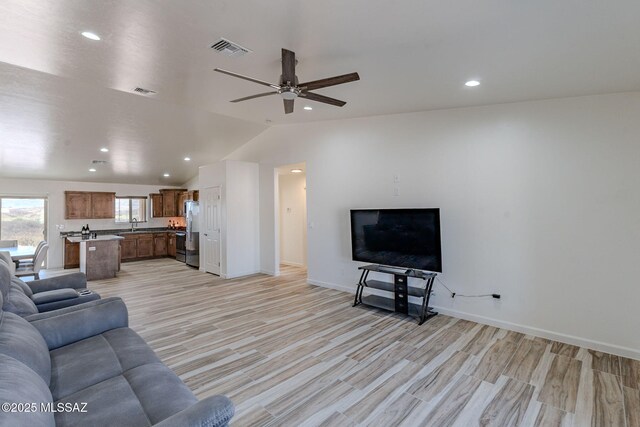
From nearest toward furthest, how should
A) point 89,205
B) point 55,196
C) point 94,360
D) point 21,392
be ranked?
point 21,392 → point 94,360 → point 55,196 → point 89,205

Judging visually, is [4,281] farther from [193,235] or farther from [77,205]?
[77,205]

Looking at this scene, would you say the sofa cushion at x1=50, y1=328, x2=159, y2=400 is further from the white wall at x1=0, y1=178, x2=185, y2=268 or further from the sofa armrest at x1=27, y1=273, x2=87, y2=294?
the white wall at x1=0, y1=178, x2=185, y2=268

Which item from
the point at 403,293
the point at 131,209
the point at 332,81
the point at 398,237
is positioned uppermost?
the point at 332,81

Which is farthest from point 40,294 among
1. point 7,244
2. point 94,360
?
point 7,244

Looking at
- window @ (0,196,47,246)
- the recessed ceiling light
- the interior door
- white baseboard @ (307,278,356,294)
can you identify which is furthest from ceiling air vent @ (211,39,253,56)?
window @ (0,196,47,246)

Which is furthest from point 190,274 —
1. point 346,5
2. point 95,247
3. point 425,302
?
point 346,5

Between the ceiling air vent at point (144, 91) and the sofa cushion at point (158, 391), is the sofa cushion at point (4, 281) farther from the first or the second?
the ceiling air vent at point (144, 91)

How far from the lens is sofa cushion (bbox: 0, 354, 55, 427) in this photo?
102cm

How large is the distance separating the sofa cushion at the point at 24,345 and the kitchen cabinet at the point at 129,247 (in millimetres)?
A: 8067

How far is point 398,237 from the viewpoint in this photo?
4.33 meters

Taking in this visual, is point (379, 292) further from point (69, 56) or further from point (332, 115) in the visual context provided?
point (69, 56)

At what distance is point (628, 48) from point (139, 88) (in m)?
4.95

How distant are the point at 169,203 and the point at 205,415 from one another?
10.0 meters

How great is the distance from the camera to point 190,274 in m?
7.09
